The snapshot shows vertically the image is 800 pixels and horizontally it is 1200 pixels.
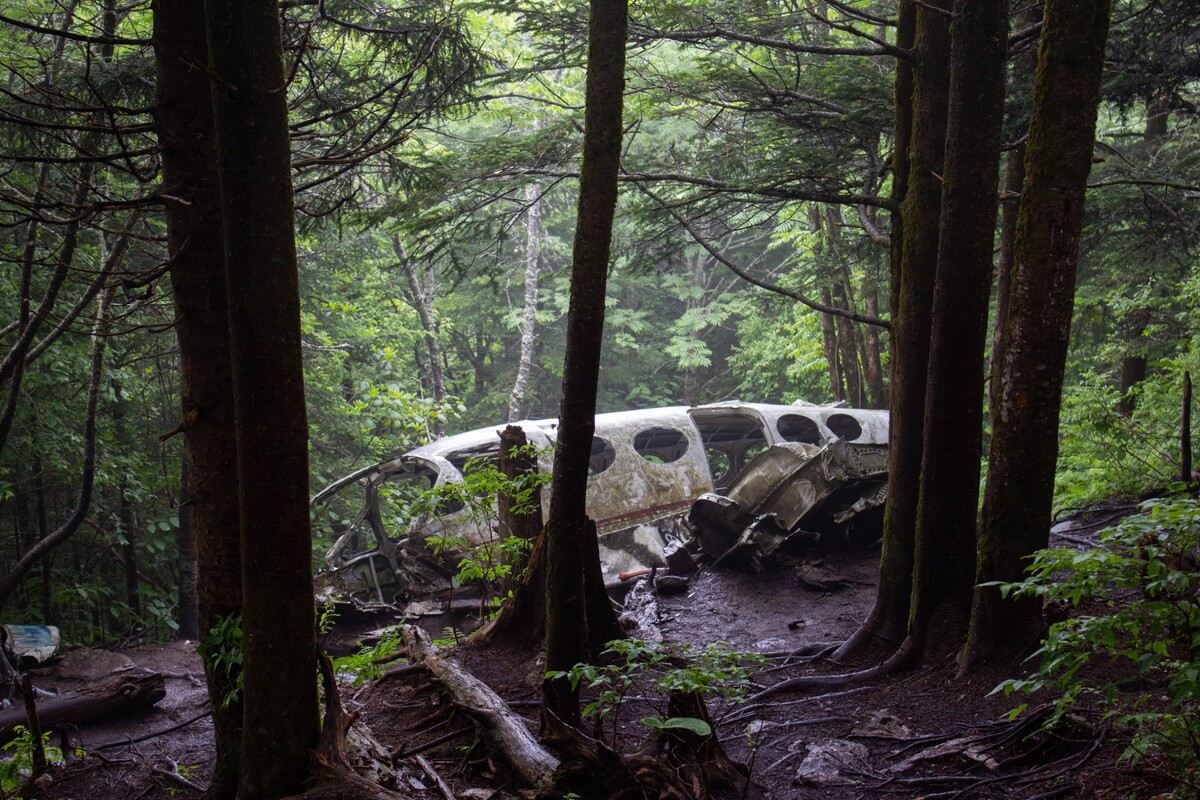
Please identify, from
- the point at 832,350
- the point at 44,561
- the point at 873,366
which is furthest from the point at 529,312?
the point at 44,561

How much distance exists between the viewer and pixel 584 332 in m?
5.15

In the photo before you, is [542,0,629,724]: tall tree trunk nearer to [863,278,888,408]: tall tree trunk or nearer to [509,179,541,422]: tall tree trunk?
[863,278,888,408]: tall tree trunk

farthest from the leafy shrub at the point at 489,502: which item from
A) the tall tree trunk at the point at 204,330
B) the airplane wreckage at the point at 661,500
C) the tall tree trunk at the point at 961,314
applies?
the tall tree trunk at the point at 961,314

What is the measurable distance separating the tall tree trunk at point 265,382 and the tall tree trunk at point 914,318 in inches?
179

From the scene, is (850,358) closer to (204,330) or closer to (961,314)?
(961,314)

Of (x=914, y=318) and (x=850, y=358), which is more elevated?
(x=850, y=358)

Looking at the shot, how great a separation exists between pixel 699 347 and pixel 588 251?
26360mm

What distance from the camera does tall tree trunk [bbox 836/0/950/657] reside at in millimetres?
6406

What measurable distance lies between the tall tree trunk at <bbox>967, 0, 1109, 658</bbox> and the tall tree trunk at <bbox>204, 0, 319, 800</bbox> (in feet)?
12.4

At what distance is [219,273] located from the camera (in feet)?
14.3

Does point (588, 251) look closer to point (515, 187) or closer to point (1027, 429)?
point (1027, 429)

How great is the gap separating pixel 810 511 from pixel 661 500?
3214 millimetres

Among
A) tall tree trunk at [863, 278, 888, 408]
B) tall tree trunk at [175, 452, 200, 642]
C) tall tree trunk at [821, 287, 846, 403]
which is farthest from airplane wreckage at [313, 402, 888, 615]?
tall tree trunk at [821, 287, 846, 403]

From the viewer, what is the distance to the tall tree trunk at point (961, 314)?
18.0 ft
